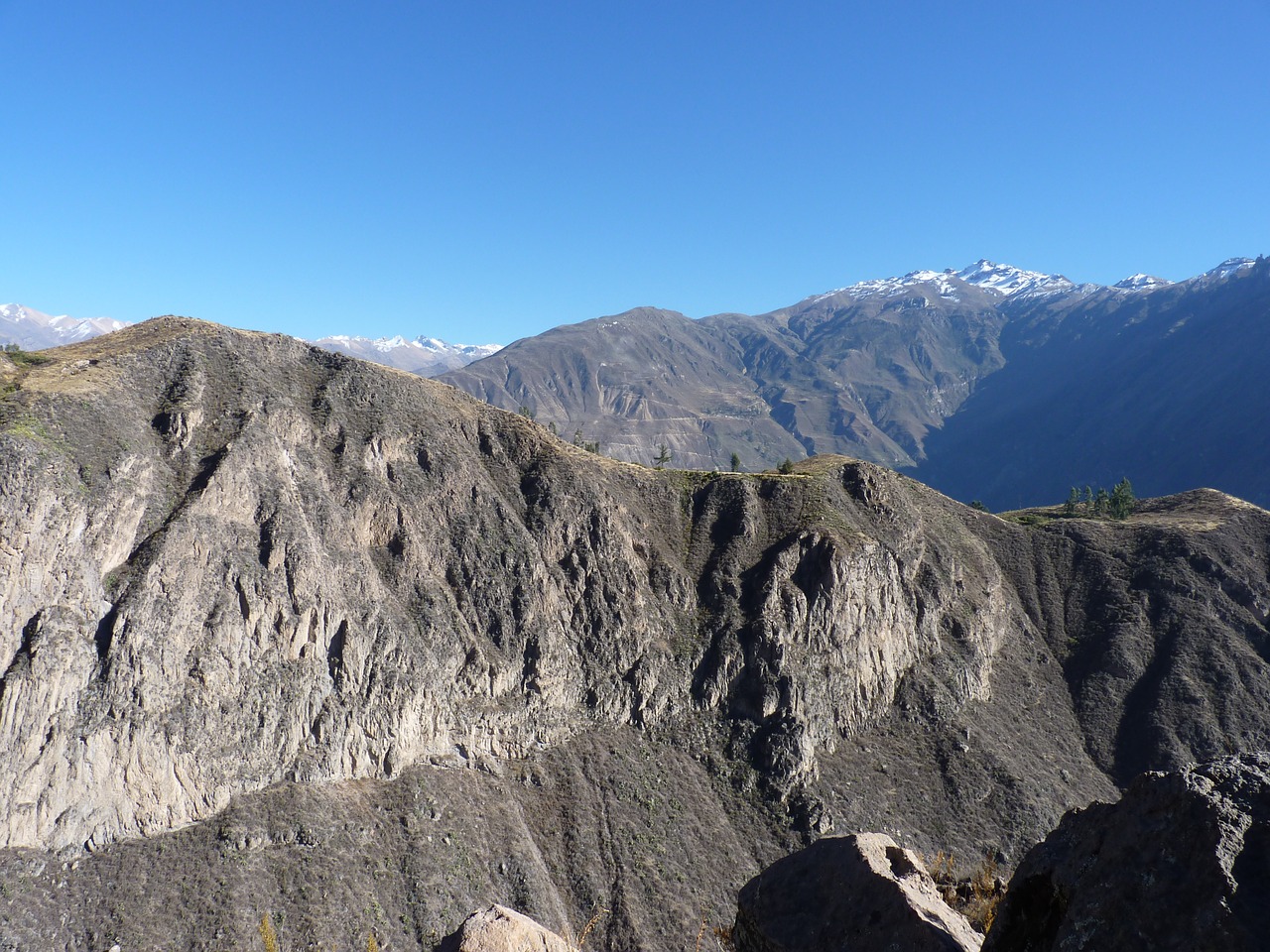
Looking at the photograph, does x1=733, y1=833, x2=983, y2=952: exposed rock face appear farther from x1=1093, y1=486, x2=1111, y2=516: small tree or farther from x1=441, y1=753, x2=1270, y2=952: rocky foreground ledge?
x1=1093, y1=486, x2=1111, y2=516: small tree

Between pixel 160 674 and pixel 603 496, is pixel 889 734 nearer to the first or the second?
pixel 603 496

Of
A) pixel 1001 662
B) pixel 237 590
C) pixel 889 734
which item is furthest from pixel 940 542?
pixel 237 590

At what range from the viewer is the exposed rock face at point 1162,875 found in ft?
21.0

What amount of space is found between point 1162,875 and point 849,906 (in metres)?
5.09

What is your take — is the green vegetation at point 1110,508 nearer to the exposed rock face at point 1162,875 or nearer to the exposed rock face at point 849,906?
the exposed rock face at point 849,906

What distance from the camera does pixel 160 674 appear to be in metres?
47.8

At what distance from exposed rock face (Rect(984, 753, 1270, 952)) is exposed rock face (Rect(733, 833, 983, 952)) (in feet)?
7.87

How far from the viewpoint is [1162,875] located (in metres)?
6.92

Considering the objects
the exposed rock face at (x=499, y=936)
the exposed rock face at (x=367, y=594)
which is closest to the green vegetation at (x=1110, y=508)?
the exposed rock face at (x=367, y=594)

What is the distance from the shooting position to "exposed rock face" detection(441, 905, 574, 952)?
1048 cm

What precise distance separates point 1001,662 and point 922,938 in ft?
270

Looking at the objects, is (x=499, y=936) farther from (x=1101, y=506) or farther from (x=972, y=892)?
(x=1101, y=506)

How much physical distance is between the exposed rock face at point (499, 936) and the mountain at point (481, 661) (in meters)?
42.1

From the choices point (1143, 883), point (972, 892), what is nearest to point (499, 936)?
point (1143, 883)
